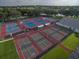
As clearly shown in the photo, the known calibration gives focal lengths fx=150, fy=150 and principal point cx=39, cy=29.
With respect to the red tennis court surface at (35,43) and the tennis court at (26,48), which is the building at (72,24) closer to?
the red tennis court surface at (35,43)

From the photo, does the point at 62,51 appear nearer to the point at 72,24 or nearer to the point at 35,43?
the point at 35,43

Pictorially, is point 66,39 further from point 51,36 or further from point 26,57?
point 26,57

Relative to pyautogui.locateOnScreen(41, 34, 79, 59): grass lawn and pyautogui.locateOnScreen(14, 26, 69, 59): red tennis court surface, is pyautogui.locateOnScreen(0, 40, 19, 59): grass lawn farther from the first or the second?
pyautogui.locateOnScreen(41, 34, 79, 59): grass lawn

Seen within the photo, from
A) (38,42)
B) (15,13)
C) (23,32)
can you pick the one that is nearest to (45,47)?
(38,42)

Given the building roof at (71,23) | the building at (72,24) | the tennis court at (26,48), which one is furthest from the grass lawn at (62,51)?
the building roof at (71,23)

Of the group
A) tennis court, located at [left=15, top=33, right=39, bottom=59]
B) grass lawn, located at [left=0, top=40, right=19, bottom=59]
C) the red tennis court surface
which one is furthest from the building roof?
grass lawn, located at [left=0, top=40, right=19, bottom=59]

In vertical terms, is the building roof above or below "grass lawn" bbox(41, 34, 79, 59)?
above

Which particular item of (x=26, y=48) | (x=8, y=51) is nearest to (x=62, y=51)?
(x=26, y=48)
